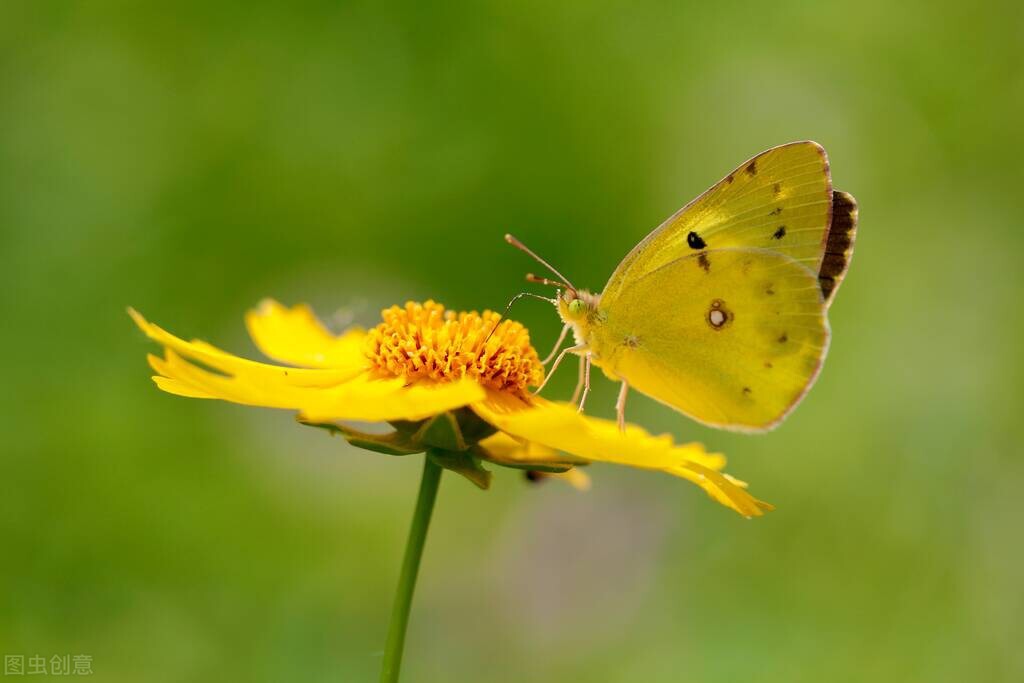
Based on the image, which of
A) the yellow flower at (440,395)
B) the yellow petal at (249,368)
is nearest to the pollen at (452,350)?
the yellow flower at (440,395)

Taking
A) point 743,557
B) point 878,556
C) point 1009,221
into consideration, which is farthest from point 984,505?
point 1009,221

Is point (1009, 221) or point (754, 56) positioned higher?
point (754, 56)

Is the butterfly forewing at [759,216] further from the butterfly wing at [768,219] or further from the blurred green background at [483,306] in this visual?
the blurred green background at [483,306]

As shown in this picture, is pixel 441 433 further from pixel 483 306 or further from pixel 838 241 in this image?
pixel 483 306

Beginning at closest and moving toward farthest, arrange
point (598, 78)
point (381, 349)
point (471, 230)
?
point (381, 349) < point (471, 230) < point (598, 78)

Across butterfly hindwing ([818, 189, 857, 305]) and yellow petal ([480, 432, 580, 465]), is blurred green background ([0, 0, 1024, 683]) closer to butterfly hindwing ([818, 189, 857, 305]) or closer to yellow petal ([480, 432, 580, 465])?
yellow petal ([480, 432, 580, 465])

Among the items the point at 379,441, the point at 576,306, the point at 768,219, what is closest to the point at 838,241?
the point at 768,219

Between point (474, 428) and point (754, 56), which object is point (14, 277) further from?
point (754, 56)
